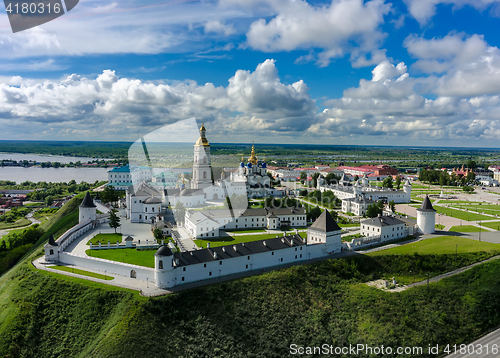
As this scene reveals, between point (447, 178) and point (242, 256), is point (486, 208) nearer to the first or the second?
point (447, 178)

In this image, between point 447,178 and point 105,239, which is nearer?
point 105,239

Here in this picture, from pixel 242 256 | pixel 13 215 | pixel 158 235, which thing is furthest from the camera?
pixel 13 215

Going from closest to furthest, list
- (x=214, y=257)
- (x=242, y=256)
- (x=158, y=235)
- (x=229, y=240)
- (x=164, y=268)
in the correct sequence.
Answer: (x=164, y=268) → (x=214, y=257) → (x=242, y=256) → (x=158, y=235) → (x=229, y=240)

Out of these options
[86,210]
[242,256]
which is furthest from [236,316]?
[86,210]

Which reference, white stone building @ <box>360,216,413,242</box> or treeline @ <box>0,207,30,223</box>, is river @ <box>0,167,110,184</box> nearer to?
treeline @ <box>0,207,30,223</box>

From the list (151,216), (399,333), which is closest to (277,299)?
(399,333)

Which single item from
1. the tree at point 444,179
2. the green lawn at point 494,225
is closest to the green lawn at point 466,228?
the green lawn at point 494,225

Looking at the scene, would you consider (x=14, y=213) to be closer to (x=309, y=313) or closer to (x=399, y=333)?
(x=309, y=313)
